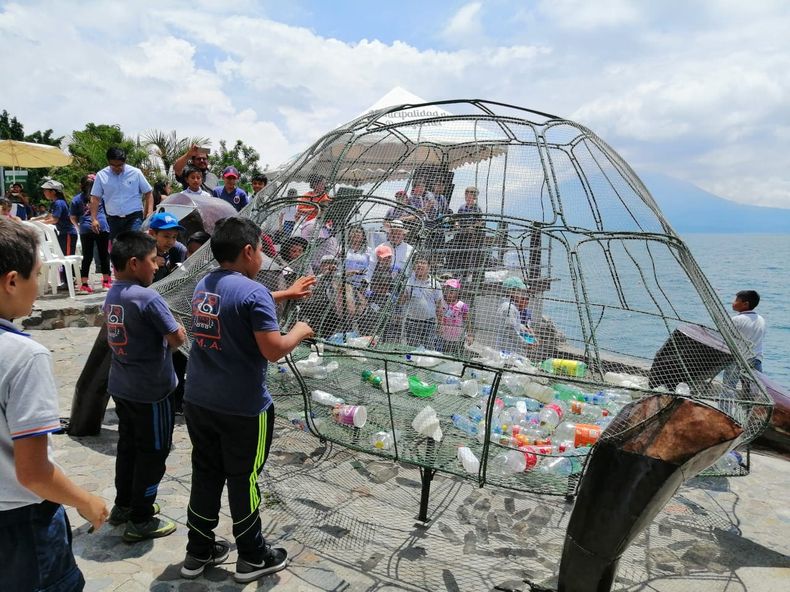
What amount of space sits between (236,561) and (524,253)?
8.48 feet

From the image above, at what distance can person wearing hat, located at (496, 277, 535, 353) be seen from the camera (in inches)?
141

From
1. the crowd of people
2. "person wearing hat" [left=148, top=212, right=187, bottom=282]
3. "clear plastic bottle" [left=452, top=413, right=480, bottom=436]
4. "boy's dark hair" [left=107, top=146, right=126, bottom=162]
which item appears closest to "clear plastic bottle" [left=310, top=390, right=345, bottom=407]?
the crowd of people

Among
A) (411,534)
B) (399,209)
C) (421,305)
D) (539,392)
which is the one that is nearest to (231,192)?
(399,209)

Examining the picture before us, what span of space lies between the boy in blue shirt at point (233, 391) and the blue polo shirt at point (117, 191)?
4781mm

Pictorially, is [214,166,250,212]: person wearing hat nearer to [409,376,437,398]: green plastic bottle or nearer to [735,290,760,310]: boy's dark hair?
[409,376,437,398]: green plastic bottle

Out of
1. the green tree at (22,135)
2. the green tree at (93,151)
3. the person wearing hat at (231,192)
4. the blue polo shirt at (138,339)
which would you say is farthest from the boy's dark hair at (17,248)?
the green tree at (22,135)

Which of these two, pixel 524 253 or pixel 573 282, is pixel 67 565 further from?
pixel 524 253

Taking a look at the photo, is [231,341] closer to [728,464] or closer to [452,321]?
[452,321]

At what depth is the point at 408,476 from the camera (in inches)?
149

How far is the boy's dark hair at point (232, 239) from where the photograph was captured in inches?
96.1

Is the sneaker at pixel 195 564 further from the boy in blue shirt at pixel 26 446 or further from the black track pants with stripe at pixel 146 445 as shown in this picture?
the boy in blue shirt at pixel 26 446

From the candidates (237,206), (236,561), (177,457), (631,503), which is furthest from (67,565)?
(237,206)

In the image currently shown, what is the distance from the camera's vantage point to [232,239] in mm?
2441

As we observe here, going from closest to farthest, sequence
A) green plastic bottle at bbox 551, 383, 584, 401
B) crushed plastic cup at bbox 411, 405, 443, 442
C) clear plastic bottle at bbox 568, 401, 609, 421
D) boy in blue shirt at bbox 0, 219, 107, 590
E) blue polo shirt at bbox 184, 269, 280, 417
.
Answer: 1. boy in blue shirt at bbox 0, 219, 107, 590
2. blue polo shirt at bbox 184, 269, 280, 417
3. crushed plastic cup at bbox 411, 405, 443, 442
4. clear plastic bottle at bbox 568, 401, 609, 421
5. green plastic bottle at bbox 551, 383, 584, 401
